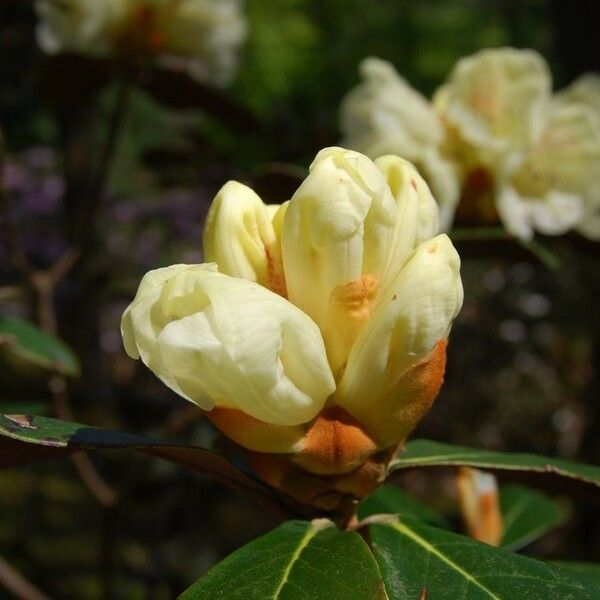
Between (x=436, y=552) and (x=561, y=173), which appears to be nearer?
(x=436, y=552)

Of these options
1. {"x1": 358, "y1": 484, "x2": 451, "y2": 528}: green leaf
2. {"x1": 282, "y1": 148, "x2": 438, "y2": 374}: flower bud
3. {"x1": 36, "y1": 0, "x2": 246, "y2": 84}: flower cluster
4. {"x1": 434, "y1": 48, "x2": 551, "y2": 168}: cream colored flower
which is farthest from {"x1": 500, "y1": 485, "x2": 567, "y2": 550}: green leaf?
{"x1": 36, "y1": 0, "x2": 246, "y2": 84}: flower cluster

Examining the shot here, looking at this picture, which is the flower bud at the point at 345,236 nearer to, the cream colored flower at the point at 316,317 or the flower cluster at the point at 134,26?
the cream colored flower at the point at 316,317

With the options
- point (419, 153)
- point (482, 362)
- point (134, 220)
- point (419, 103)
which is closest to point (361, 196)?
point (419, 153)

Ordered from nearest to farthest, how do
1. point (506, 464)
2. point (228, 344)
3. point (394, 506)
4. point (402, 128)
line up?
point (228, 344)
point (506, 464)
point (394, 506)
point (402, 128)

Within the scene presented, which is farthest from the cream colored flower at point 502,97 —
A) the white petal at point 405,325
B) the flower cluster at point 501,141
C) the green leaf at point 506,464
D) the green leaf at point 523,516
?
the white petal at point 405,325

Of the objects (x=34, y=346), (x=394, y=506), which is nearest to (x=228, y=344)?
(x=394, y=506)

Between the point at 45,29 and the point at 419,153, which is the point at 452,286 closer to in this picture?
the point at 419,153

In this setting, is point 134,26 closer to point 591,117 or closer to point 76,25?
point 76,25
